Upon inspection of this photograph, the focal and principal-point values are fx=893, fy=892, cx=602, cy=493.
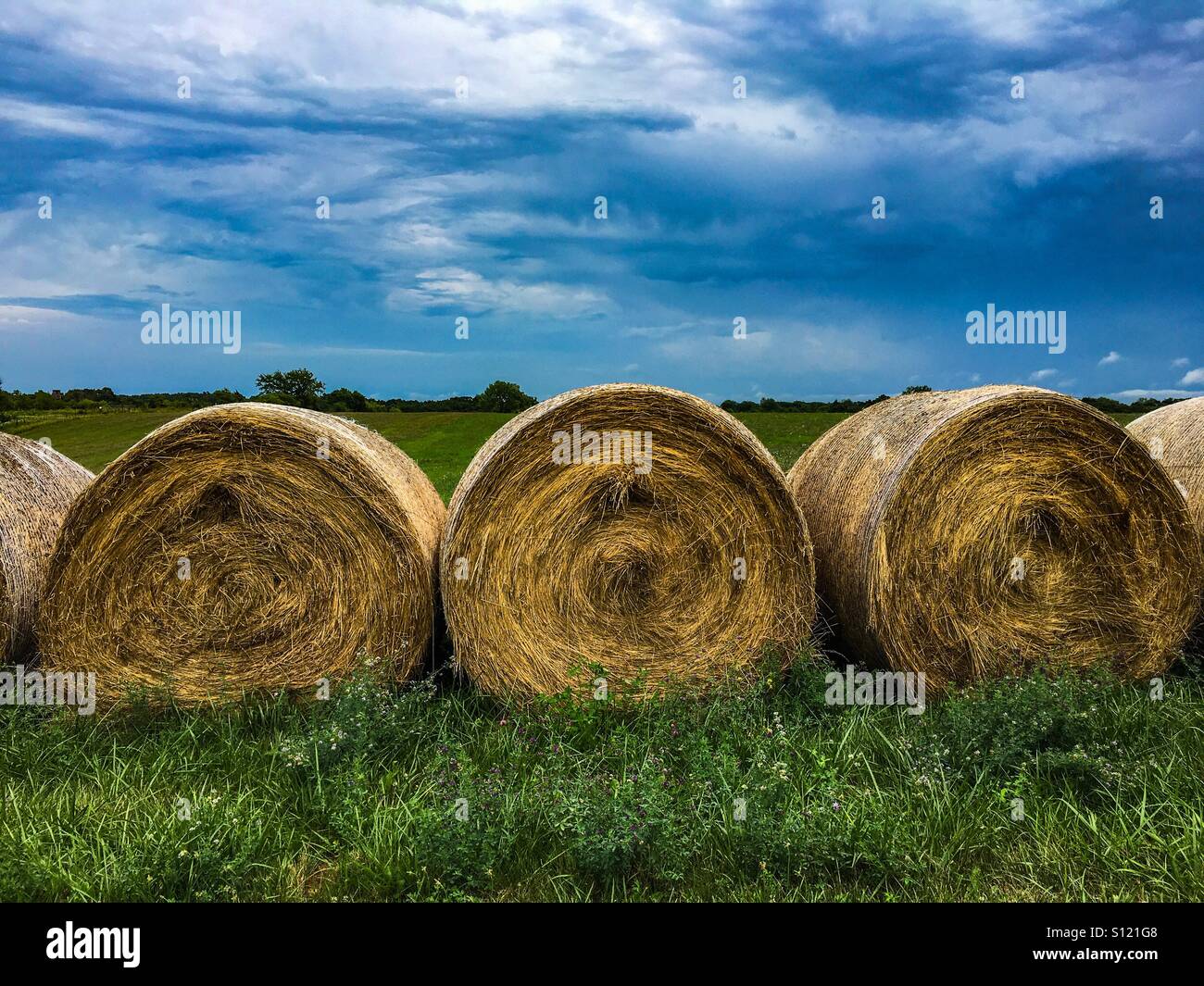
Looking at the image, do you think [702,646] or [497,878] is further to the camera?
[702,646]

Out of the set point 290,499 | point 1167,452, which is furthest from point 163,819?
point 1167,452

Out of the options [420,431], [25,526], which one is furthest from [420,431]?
[25,526]

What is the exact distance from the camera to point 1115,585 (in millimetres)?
6590

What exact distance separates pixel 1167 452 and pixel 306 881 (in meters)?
7.63

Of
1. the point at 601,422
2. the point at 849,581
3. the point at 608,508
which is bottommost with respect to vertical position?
the point at 849,581

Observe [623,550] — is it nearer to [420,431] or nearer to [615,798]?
[615,798]

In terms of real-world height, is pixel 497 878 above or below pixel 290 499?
below

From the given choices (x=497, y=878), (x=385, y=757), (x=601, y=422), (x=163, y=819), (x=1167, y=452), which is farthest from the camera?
(x=1167, y=452)

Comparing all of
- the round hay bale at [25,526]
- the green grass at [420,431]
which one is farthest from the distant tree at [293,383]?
the round hay bale at [25,526]

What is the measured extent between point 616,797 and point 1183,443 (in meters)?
6.24

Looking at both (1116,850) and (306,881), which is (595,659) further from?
(1116,850)

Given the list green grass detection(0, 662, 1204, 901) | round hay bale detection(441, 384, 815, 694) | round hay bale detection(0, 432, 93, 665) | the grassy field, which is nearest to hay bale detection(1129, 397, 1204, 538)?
the grassy field

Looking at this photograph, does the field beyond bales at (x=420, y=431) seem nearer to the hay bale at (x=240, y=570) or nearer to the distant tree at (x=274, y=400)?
the distant tree at (x=274, y=400)

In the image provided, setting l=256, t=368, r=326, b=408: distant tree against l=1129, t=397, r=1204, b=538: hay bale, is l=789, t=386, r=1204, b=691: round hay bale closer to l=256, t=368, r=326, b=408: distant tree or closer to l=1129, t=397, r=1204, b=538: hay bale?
l=1129, t=397, r=1204, b=538: hay bale
